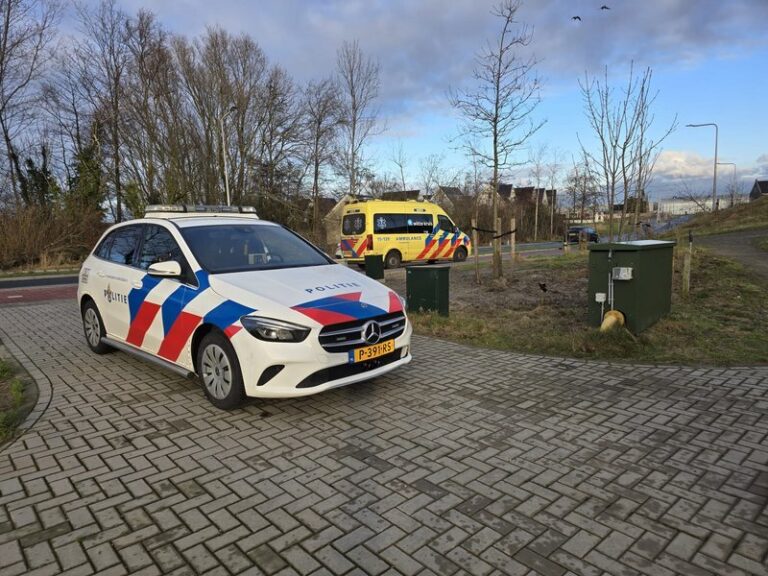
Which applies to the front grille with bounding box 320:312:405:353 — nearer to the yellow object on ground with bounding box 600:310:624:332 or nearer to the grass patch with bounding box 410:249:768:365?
the grass patch with bounding box 410:249:768:365

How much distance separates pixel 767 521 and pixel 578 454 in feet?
3.66

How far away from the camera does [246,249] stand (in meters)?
5.33

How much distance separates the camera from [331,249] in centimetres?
3122

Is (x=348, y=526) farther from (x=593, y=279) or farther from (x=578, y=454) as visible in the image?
(x=593, y=279)

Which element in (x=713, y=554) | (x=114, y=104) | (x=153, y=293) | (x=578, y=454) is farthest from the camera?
(x=114, y=104)

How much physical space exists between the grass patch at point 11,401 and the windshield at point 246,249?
2024mm

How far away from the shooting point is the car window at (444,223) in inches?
859

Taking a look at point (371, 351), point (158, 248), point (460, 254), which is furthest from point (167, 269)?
point (460, 254)

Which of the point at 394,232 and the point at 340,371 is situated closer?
the point at 340,371

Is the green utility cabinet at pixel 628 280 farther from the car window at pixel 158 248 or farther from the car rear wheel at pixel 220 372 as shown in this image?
the car window at pixel 158 248

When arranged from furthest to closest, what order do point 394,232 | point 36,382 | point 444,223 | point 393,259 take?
point 444,223 → point 393,259 → point 394,232 → point 36,382

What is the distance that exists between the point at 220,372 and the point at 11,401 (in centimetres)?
221

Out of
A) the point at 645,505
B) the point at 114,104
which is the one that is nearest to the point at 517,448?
the point at 645,505

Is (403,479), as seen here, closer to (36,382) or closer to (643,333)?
(36,382)
